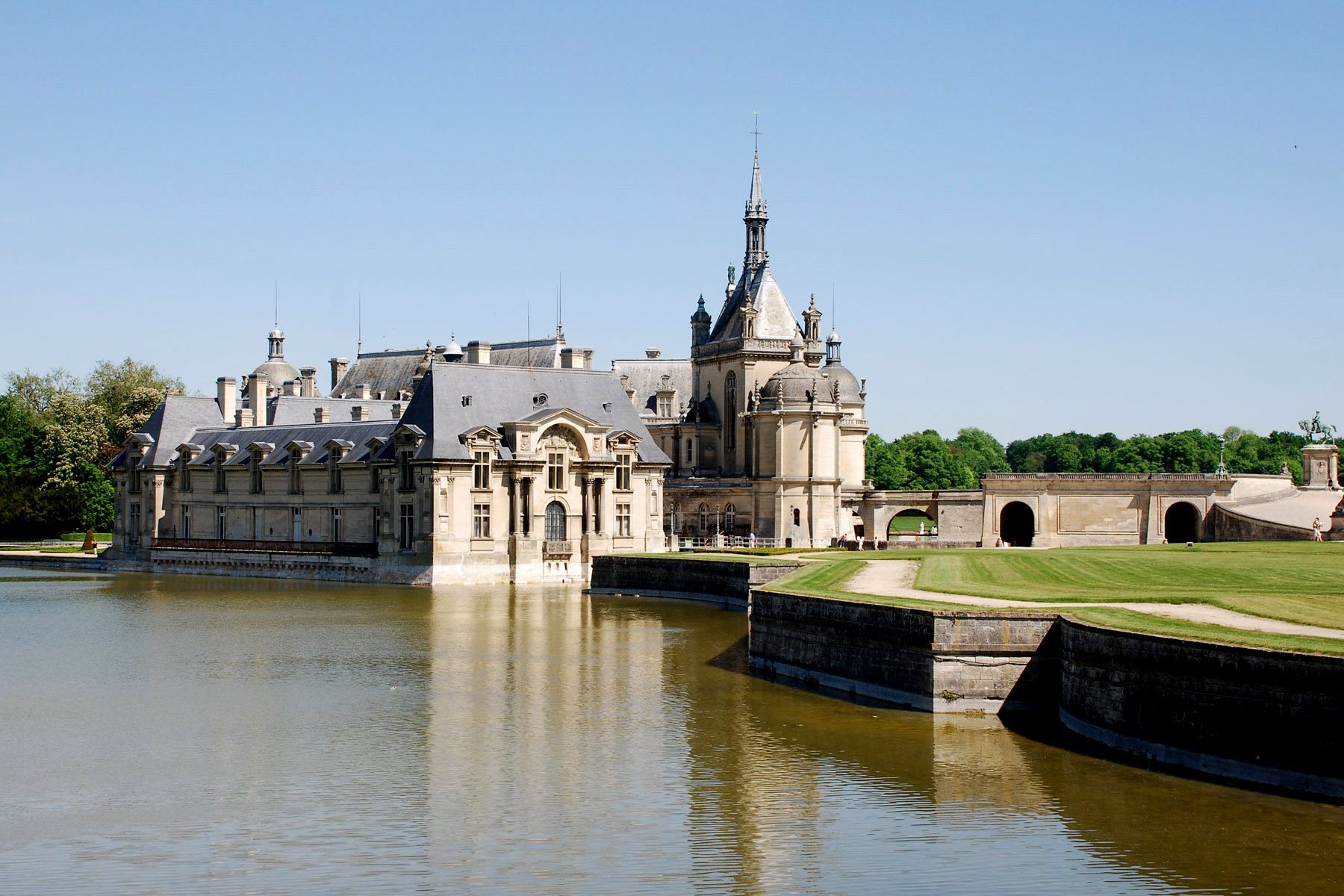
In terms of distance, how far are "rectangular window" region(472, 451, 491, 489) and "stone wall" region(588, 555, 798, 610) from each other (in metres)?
6.46

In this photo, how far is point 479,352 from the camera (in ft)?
287

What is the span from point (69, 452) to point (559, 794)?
97798 millimetres

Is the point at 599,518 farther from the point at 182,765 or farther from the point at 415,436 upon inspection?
the point at 182,765

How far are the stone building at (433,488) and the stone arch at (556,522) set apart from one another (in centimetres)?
8

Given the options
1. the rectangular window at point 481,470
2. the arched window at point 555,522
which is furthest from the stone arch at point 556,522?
the rectangular window at point 481,470

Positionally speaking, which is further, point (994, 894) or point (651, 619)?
point (651, 619)

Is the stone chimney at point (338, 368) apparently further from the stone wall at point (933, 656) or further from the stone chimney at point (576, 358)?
the stone wall at point (933, 656)

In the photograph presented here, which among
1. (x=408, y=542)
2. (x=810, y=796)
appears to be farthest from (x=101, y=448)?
(x=810, y=796)

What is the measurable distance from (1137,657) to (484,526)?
50.9 meters

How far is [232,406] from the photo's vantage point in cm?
10244

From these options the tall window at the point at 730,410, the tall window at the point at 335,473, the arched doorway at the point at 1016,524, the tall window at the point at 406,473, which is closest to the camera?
the tall window at the point at 406,473

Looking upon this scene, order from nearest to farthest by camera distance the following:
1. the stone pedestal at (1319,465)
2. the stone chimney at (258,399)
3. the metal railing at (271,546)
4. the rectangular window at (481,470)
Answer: the rectangular window at (481,470)
the metal railing at (271,546)
the stone pedestal at (1319,465)
the stone chimney at (258,399)

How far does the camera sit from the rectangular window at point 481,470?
76.7m

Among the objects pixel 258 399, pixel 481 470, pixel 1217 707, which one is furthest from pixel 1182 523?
pixel 1217 707
